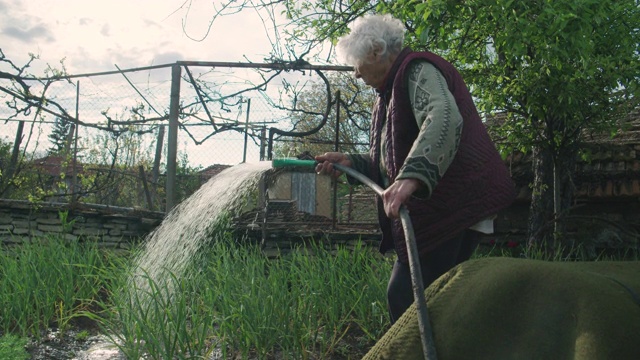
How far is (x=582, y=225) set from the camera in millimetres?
6711

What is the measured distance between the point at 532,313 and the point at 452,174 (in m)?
0.97

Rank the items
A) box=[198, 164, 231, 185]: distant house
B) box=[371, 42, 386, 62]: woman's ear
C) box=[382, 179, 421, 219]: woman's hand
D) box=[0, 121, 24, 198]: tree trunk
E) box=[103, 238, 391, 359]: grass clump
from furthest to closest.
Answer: box=[198, 164, 231, 185]: distant house → box=[0, 121, 24, 198]: tree trunk → box=[103, 238, 391, 359]: grass clump → box=[371, 42, 386, 62]: woman's ear → box=[382, 179, 421, 219]: woman's hand

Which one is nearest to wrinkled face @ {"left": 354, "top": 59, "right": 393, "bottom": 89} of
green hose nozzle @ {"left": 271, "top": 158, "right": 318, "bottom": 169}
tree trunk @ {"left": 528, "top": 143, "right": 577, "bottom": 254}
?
green hose nozzle @ {"left": 271, "top": 158, "right": 318, "bottom": 169}

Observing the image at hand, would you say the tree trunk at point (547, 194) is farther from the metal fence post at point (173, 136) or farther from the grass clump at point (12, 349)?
the grass clump at point (12, 349)

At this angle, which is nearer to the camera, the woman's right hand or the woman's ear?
the woman's ear

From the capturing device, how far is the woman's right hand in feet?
8.86

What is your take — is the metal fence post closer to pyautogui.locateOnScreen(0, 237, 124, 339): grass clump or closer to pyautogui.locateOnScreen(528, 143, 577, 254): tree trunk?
pyautogui.locateOnScreen(0, 237, 124, 339): grass clump

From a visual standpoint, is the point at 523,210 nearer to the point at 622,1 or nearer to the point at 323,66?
the point at 323,66

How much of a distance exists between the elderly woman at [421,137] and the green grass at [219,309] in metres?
1.12

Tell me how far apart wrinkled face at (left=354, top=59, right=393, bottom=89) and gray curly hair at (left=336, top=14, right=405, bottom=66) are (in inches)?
0.9

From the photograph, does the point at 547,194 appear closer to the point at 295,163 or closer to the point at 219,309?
the point at 219,309

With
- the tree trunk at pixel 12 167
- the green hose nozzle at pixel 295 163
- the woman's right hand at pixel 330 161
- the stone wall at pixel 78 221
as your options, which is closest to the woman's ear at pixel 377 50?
the woman's right hand at pixel 330 161

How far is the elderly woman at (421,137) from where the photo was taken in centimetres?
206

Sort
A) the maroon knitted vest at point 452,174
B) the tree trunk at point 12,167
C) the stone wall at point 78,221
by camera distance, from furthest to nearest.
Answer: the tree trunk at point 12,167 → the stone wall at point 78,221 → the maroon knitted vest at point 452,174
